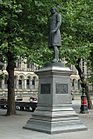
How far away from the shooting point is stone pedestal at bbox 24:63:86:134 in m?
11.2

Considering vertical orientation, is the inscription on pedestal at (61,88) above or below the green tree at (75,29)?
below

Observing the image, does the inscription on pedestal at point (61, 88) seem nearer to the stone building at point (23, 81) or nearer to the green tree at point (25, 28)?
the green tree at point (25, 28)

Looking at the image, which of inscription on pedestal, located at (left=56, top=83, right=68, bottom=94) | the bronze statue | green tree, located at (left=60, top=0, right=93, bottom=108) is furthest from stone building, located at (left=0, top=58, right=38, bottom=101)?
inscription on pedestal, located at (left=56, top=83, right=68, bottom=94)

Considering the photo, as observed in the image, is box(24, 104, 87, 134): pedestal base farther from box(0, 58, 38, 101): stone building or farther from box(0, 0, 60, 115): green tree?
box(0, 58, 38, 101): stone building

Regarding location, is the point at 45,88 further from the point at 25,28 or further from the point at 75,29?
the point at 75,29

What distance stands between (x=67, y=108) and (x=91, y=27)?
10.2 meters

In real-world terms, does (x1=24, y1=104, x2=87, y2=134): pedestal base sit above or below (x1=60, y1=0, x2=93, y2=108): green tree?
below

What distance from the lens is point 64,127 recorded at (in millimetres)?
11258

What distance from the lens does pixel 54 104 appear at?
37.6 ft

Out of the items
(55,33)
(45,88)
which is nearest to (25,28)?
(55,33)

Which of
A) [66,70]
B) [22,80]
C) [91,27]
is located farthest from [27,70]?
[66,70]

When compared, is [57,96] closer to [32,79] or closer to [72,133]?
[72,133]

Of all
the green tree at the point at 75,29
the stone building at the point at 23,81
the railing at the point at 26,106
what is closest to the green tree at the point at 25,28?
the green tree at the point at 75,29

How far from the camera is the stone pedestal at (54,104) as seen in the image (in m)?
11.2
